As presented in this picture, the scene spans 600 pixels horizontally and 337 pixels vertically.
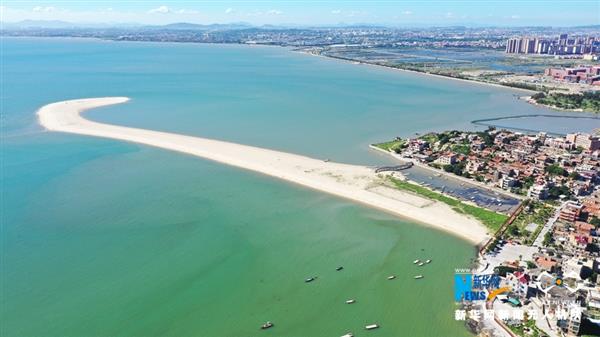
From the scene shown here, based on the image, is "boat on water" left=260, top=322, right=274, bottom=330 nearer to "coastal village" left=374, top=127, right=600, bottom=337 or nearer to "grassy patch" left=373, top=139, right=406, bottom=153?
"coastal village" left=374, top=127, right=600, bottom=337

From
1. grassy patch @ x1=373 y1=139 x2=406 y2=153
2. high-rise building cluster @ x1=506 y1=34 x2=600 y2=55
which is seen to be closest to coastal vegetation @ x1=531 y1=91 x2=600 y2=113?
grassy patch @ x1=373 y1=139 x2=406 y2=153

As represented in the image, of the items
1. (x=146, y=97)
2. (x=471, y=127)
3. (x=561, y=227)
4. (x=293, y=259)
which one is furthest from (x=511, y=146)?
(x=146, y=97)

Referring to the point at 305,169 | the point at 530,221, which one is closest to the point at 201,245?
the point at 305,169

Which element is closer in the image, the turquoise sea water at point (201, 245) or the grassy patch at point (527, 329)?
the grassy patch at point (527, 329)

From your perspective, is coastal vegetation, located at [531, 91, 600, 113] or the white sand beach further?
coastal vegetation, located at [531, 91, 600, 113]

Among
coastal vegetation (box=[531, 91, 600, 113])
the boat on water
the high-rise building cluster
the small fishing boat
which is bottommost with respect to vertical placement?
the small fishing boat

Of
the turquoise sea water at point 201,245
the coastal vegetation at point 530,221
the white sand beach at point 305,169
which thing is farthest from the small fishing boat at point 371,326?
the coastal vegetation at point 530,221

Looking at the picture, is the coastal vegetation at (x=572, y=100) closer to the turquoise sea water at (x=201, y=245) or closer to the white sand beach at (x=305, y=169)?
the turquoise sea water at (x=201, y=245)
